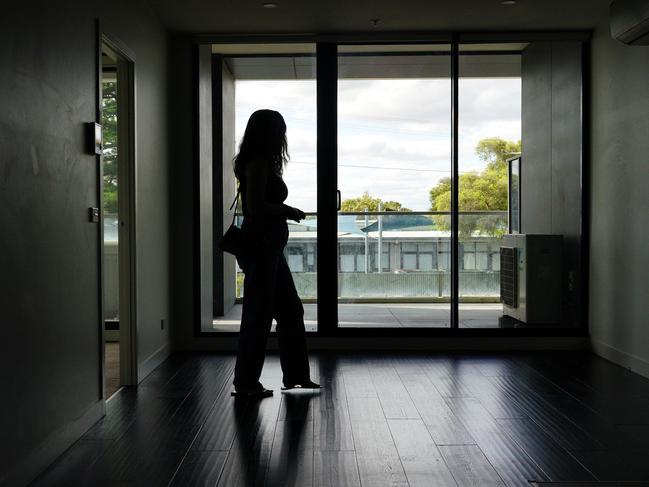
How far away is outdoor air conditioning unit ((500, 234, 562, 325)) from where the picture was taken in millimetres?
5371

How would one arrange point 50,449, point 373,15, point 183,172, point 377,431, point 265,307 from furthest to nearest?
point 183,172, point 373,15, point 265,307, point 377,431, point 50,449

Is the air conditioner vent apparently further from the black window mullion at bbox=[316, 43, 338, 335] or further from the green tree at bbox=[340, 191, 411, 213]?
the black window mullion at bbox=[316, 43, 338, 335]

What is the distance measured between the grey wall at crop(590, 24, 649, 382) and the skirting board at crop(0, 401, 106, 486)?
3.27 meters

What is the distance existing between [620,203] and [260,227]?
2.56 meters

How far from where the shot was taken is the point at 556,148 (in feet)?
17.8

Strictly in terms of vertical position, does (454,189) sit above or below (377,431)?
above

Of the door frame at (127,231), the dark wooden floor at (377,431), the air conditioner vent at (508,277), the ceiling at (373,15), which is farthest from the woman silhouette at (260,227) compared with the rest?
the air conditioner vent at (508,277)

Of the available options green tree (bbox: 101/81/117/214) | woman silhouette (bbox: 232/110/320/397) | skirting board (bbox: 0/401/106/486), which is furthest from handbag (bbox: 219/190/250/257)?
green tree (bbox: 101/81/117/214)

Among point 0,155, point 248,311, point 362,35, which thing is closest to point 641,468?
point 248,311

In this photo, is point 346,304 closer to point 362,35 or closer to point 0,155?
point 362,35

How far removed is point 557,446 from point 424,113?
10.0 feet

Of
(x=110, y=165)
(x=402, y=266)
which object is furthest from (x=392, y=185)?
(x=110, y=165)

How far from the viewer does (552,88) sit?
5.39 meters

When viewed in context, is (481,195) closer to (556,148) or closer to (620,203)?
(556,148)
